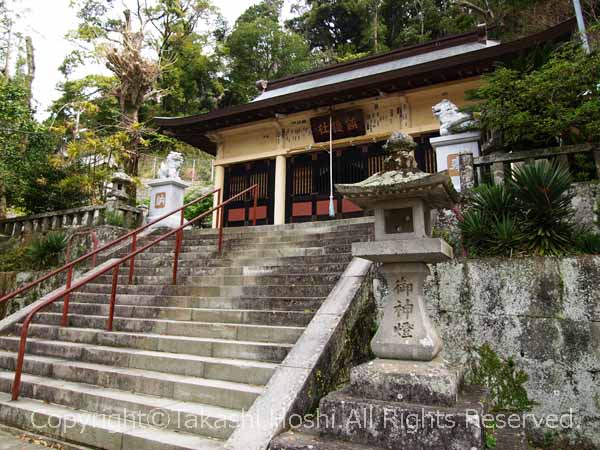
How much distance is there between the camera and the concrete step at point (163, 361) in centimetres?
421

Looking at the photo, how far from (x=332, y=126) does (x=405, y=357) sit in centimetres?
917

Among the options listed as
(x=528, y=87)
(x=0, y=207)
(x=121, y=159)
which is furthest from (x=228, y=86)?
(x=528, y=87)

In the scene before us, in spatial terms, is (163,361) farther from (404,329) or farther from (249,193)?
(249,193)

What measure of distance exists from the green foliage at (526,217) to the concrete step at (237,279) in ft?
6.70

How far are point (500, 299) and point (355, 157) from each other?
7.59 metres

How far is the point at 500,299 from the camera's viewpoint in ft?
15.1

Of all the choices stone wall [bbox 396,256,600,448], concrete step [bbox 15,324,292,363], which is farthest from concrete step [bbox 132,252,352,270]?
concrete step [bbox 15,324,292,363]

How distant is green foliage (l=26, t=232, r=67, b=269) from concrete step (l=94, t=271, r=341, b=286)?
7.84 feet

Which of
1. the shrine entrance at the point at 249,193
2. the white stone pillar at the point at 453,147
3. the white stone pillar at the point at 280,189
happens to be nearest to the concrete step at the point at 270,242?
the white stone pillar at the point at 453,147

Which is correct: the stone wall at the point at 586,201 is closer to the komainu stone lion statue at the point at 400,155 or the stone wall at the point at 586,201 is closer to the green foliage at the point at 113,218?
the komainu stone lion statue at the point at 400,155

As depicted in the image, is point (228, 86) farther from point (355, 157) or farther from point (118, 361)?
point (118, 361)

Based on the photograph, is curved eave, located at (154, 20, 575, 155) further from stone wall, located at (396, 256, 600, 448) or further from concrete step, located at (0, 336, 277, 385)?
concrete step, located at (0, 336, 277, 385)

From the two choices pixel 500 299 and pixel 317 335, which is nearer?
pixel 317 335

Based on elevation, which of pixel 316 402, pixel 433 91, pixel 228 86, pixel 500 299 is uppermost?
pixel 228 86
